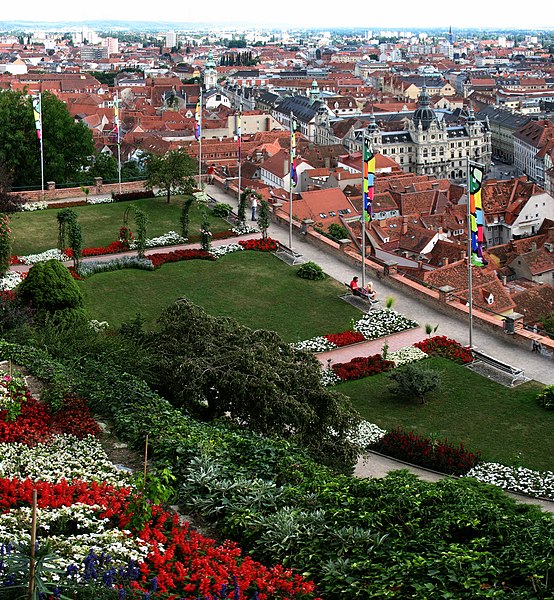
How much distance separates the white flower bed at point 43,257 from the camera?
29344 millimetres

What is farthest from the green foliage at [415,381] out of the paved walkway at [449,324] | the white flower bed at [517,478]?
the white flower bed at [517,478]

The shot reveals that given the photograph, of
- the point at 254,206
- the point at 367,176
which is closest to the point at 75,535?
the point at 367,176

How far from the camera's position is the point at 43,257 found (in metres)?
29.7

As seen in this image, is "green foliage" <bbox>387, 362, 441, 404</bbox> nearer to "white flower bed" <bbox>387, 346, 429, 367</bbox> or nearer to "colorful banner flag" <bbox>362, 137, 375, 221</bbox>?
"white flower bed" <bbox>387, 346, 429, 367</bbox>

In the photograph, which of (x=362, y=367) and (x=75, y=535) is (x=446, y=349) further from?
(x=75, y=535)

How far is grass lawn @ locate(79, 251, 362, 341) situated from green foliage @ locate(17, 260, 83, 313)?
69.5 inches

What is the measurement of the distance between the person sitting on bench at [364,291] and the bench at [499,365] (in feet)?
14.2

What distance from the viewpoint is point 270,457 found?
511 inches

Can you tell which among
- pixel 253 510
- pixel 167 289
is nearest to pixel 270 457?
pixel 253 510

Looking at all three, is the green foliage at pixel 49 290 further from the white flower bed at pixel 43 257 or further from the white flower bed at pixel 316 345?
the white flower bed at pixel 43 257

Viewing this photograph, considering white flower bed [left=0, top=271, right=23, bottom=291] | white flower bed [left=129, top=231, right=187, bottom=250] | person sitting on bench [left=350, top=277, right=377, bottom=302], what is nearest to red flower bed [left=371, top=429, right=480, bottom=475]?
A: person sitting on bench [left=350, top=277, right=377, bottom=302]

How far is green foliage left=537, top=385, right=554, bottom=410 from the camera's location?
769 inches

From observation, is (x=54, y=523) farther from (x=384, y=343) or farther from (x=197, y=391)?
(x=384, y=343)

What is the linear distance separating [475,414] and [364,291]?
7.59m
